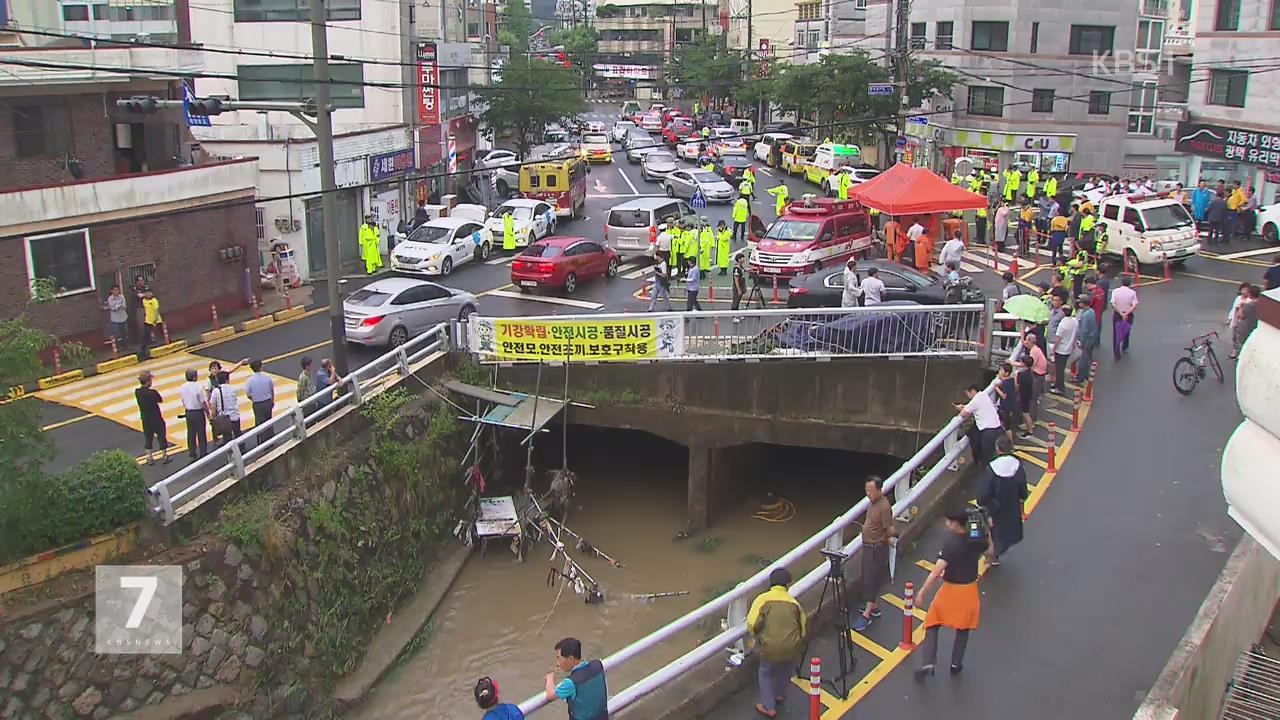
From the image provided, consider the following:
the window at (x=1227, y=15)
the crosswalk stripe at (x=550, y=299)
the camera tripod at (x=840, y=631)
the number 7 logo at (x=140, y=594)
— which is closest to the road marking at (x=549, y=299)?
the crosswalk stripe at (x=550, y=299)

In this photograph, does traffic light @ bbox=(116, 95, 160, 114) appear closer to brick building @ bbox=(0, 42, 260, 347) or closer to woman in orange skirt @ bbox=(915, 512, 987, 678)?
brick building @ bbox=(0, 42, 260, 347)

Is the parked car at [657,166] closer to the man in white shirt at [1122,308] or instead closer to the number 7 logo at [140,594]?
the man in white shirt at [1122,308]

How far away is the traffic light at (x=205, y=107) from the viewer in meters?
17.1

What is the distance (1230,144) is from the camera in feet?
126

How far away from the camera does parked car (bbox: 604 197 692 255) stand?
33750 mm

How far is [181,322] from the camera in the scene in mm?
26656

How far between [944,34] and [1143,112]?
1060 centimetres

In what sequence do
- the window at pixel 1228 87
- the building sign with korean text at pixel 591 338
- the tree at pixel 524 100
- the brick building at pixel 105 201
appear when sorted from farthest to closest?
the tree at pixel 524 100 < the window at pixel 1228 87 < the brick building at pixel 105 201 < the building sign with korean text at pixel 591 338

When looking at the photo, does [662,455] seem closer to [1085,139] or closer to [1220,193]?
[1220,193]

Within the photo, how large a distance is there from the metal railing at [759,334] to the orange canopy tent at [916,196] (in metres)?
8.01

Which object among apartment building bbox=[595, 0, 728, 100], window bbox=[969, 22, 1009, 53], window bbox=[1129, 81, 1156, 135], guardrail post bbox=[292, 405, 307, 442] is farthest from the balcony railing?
apartment building bbox=[595, 0, 728, 100]

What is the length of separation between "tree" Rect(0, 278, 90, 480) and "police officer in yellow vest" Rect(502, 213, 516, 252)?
838 inches

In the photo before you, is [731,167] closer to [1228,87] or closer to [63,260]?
[1228,87]

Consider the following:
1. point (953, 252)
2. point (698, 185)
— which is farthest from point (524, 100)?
point (953, 252)
